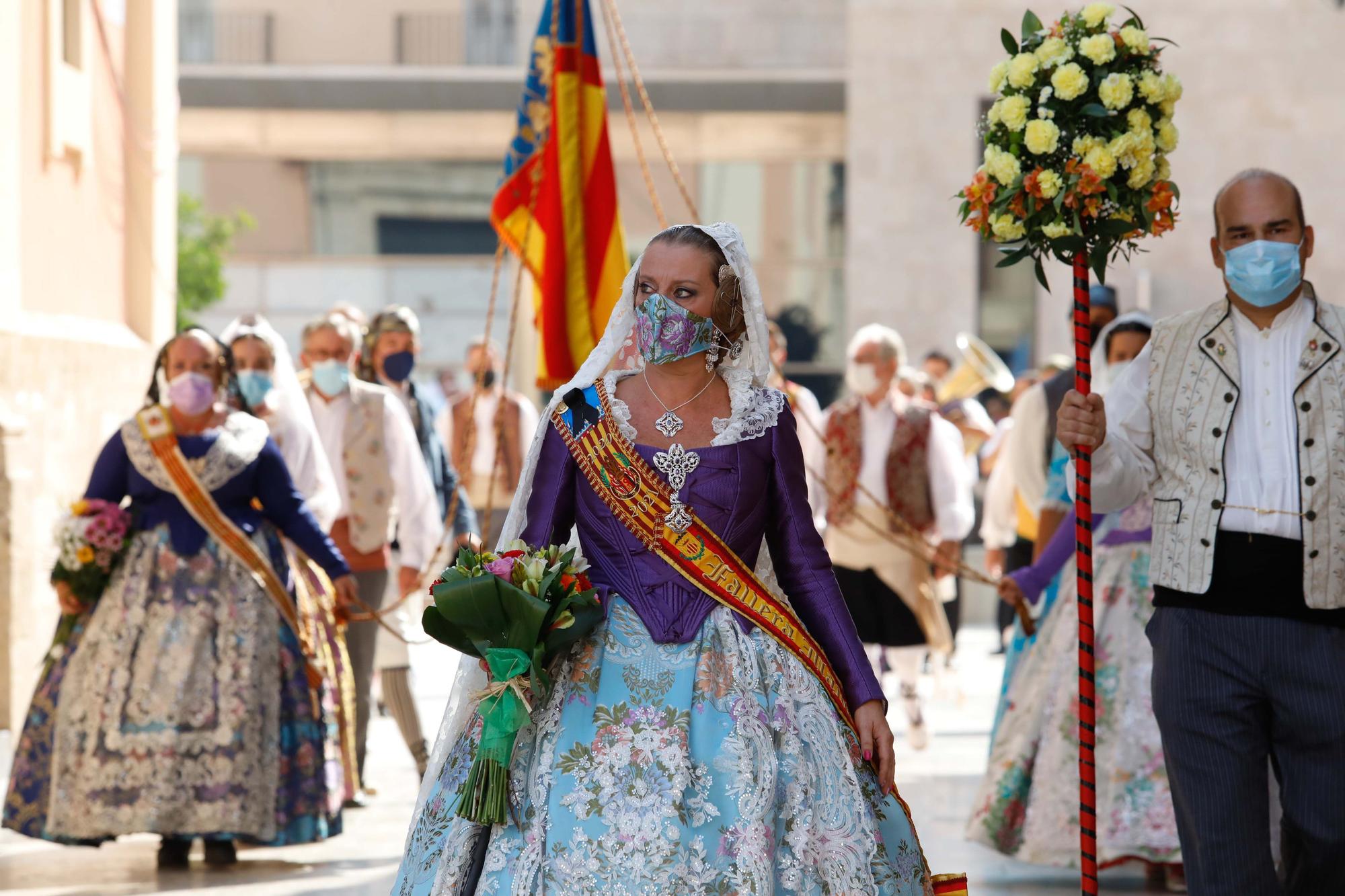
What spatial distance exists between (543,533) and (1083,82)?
62.9 inches

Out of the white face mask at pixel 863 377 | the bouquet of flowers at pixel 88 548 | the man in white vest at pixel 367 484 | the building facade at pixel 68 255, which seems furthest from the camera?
the white face mask at pixel 863 377

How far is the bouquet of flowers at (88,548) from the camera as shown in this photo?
6.85 metres

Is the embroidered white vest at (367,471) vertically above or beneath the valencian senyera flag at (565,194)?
beneath

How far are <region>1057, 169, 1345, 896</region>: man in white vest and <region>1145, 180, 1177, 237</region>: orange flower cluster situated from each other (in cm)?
14

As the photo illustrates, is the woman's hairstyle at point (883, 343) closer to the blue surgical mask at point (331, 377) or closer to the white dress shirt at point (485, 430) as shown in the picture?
the white dress shirt at point (485, 430)

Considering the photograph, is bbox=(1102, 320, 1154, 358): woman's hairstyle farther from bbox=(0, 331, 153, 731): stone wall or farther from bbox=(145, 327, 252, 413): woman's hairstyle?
Result: bbox=(0, 331, 153, 731): stone wall

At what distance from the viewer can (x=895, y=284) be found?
23500 millimetres

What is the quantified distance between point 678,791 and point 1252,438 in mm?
1699

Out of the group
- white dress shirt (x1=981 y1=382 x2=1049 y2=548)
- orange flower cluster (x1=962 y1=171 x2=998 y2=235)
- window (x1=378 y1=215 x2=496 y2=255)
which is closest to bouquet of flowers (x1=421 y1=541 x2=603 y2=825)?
orange flower cluster (x1=962 y1=171 x2=998 y2=235)

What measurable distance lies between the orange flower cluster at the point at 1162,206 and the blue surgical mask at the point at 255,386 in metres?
4.15

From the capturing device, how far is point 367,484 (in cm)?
859

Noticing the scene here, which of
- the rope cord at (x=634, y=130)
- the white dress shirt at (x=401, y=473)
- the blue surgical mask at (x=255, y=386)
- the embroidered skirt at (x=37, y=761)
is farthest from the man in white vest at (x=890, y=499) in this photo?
the embroidered skirt at (x=37, y=761)

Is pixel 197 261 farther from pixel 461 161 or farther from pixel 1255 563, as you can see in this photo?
pixel 1255 563

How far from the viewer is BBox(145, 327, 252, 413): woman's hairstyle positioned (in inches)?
→ 281
